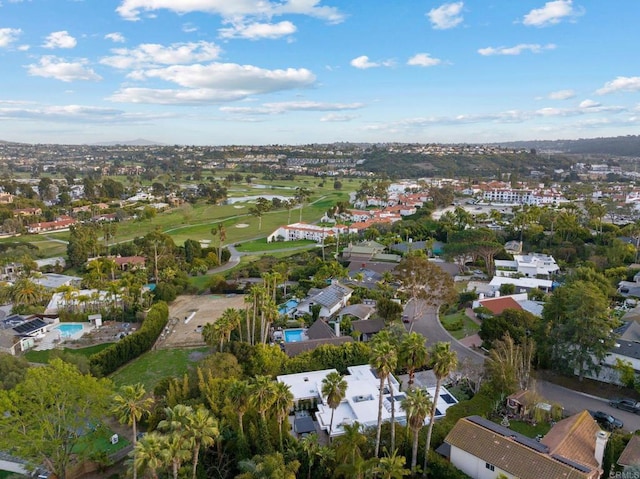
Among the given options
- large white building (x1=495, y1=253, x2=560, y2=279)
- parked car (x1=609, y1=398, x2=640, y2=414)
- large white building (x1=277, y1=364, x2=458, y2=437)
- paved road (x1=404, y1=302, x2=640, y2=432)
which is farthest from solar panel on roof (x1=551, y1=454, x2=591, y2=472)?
large white building (x1=495, y1=253, x2=560, y2=279)

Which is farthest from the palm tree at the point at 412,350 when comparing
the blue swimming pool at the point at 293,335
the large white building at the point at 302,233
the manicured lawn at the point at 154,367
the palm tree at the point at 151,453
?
the large white building at the point at 302,233

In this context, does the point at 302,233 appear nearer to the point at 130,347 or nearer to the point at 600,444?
the point at 130,347

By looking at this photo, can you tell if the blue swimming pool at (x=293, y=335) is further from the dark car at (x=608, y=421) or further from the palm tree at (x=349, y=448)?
the dark car at (x=608, y=421)

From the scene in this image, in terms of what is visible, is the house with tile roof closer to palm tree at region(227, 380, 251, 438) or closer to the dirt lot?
palm tree at region(227, 380, 251, 438)

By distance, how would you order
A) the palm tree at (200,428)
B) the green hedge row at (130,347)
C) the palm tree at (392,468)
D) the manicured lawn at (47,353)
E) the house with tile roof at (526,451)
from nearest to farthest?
the palm tree at (200,428) < the palm tree at (392,468) < the house with tile roof at (526,451) < the green hedge row at (130,347) < the manicured lawn at (47,353)

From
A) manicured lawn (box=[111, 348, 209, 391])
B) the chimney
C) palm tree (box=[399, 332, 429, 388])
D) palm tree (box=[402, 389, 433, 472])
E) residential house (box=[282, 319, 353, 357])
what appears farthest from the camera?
residential house (box=[282, 319, 353, 357])

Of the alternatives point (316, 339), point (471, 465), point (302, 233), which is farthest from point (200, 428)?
point (302, 233)

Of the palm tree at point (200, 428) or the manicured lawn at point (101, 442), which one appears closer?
the palm tree at point (200, 428)
